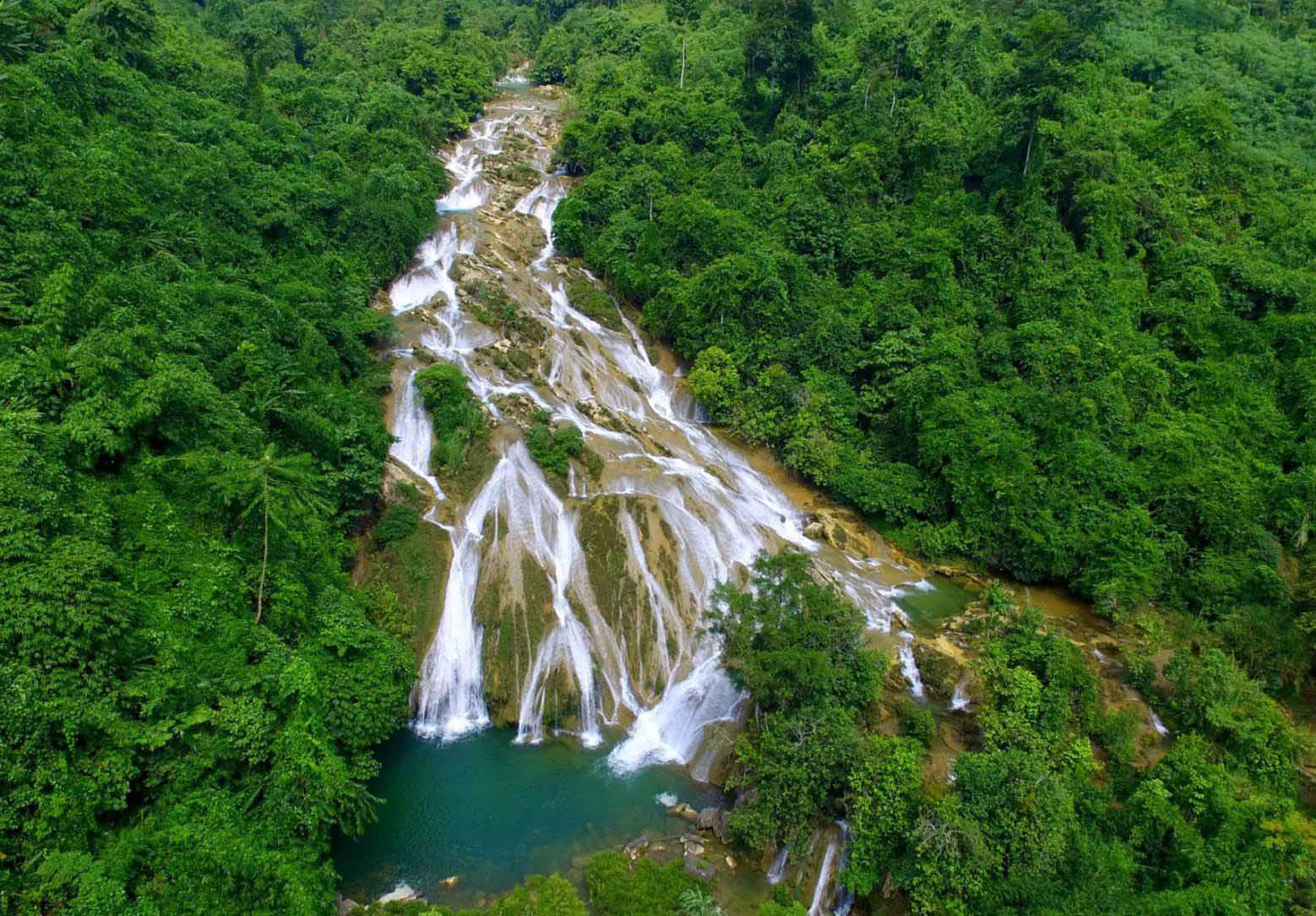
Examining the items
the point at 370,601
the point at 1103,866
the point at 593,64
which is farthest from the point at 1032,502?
the point at 593,64

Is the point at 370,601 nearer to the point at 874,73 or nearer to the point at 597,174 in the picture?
the point at 597,174

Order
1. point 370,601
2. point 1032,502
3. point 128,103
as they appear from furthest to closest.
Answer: point 128,103
point 1032,502
point 370,601

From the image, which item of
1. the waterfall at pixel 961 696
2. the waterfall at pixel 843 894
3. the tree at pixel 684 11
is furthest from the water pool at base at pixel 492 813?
the tree at pixel 684 11

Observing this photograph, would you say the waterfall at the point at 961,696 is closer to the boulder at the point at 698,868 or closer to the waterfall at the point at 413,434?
the boulder at the point at 698,868

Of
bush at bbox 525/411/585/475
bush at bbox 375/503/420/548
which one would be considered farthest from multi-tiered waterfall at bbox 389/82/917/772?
bush at bbox 375/503/420/548

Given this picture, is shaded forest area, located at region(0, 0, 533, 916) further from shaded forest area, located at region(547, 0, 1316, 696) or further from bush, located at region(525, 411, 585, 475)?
shaded forest area, located at region(547, 0, 1316, 696)

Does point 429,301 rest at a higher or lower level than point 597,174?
lower

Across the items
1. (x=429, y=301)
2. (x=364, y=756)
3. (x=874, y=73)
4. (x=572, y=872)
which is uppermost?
(x=874, y=73)

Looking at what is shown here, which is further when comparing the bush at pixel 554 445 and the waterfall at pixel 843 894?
the bush at pixel 554 445
